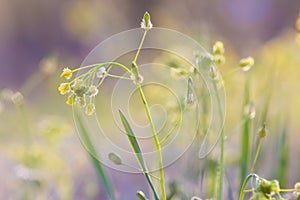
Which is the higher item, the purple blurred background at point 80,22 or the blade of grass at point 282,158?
the purple blurred background at point 80,22

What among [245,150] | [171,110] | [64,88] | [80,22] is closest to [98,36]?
[80,22]

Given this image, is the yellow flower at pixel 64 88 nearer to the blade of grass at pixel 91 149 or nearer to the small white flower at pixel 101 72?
the small white flower at pixel 101 72

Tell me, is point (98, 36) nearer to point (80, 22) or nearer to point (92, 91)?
point (80, 22)

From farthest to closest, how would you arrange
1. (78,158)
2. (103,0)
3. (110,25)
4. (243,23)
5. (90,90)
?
(243,23) → (103,0) → (110,25) → (78,158) → (90,90)

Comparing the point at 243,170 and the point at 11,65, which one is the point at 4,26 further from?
the point at 243,170

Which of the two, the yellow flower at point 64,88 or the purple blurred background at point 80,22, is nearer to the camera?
the yellow flower at point 64,88

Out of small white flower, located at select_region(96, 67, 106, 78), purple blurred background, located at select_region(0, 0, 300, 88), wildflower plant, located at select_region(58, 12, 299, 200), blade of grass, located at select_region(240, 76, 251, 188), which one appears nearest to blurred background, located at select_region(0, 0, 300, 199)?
purple blurred background, located at select_region(0, 0, 300, 88)

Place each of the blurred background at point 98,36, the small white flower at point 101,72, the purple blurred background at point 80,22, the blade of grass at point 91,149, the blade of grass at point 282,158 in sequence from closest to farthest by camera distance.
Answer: the small white flower at point 101,72 → the blade of grass at point 91,149 → the blade of grass at point 282,158 → the blurred background at point 98,36 → the purple blurred background at point 80,22

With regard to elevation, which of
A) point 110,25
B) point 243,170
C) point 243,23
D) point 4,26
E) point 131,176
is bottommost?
point 243,170

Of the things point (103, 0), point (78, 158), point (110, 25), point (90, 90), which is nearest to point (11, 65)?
point (103, 0)

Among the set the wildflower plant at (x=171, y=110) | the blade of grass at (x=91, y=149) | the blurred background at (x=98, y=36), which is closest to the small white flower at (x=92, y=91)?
the wildflower plant at (x=171, y=110)

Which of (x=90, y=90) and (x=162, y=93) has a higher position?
(x=162, y=93)
